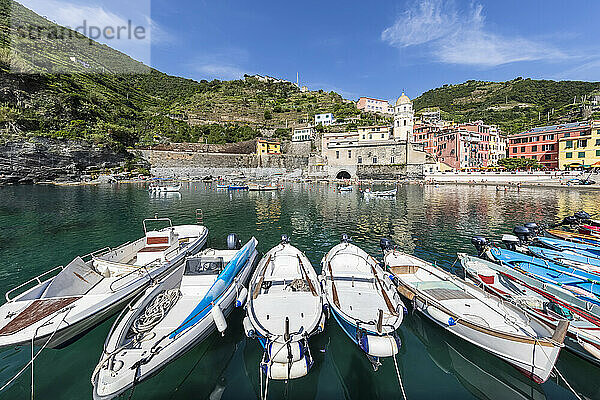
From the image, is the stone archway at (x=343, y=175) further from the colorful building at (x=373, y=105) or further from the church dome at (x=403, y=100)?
the colorful building at (x=373, y=105)

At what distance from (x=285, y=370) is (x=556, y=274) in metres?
10.5

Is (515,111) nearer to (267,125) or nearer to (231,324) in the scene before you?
(267,125)

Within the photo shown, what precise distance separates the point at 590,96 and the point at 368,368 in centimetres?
13936

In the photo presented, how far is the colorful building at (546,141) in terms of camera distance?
5016 cm

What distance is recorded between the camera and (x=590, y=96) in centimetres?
9062

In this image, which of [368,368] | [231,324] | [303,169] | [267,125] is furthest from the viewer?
[267,125]

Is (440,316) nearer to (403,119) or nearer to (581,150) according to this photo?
(581,150)

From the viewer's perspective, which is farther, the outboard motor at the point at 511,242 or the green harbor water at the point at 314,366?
the outboard motor at the point at 511,242

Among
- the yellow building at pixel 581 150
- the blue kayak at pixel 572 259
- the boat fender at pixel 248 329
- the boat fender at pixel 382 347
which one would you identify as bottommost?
the boat fender at pixel 382 347

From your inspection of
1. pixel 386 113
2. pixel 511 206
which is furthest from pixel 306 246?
pixel 386 113

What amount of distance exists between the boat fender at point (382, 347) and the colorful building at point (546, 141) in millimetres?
69736

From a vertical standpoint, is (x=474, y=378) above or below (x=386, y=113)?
below

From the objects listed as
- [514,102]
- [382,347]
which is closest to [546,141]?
[382,347]

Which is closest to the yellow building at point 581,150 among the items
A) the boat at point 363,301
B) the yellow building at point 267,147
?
the boat at point 363,301
